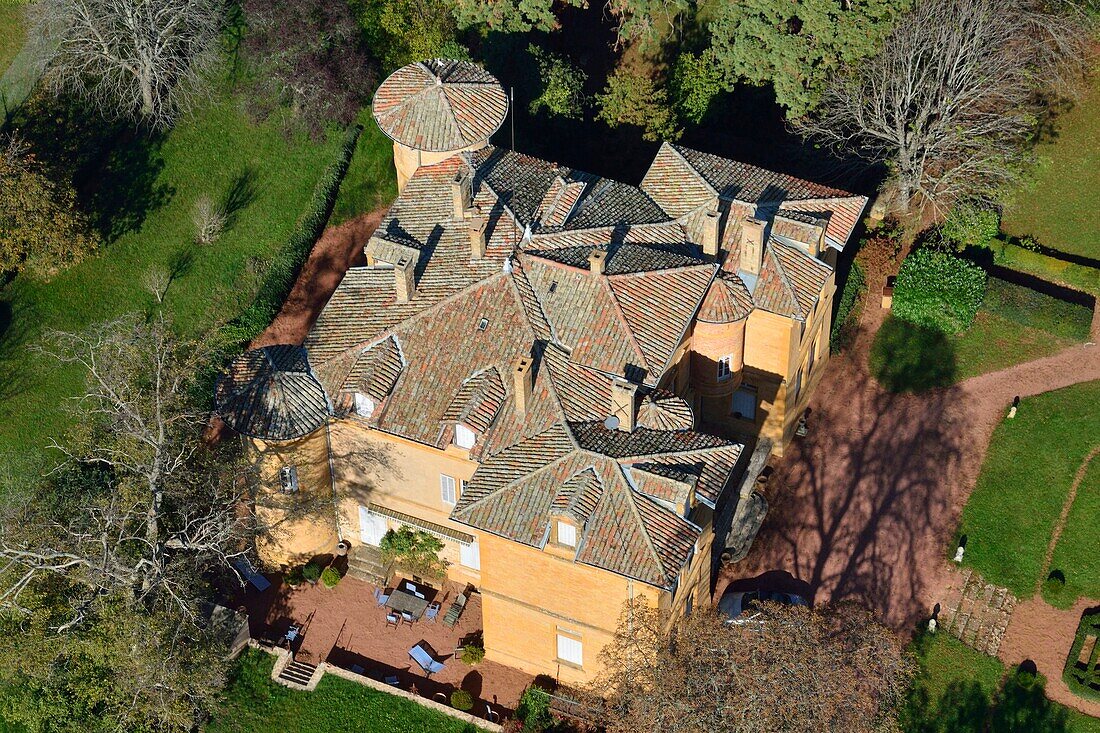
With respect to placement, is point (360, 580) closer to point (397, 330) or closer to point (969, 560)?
point (397, 330)

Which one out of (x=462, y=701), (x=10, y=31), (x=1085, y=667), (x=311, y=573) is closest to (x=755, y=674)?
(x=462, y=701)

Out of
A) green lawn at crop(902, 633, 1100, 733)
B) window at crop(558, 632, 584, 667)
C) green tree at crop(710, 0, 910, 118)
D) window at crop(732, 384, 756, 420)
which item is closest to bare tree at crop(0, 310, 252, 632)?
window at crop(558, 632, 584, 667)

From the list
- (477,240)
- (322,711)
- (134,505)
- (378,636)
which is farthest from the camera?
(378,636)

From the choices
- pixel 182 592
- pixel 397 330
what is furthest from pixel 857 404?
pixel 182 592

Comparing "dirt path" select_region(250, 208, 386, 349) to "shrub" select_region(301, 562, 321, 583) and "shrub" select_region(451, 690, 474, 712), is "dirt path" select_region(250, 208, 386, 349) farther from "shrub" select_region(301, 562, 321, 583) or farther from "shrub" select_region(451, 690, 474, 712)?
"shrub" select_region(451, 690, 474, 712)

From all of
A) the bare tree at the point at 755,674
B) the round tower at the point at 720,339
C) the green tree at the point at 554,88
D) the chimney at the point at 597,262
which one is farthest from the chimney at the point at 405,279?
the green tree at the point at 554,88

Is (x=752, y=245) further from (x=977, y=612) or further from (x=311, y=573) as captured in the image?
(x=311, y=573)
